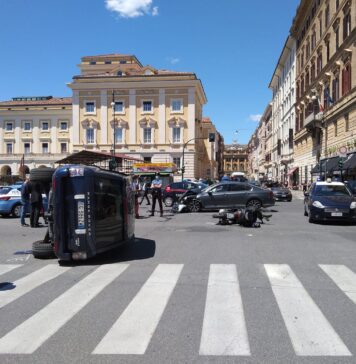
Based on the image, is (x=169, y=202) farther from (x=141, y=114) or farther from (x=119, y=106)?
(x=119, y=106)

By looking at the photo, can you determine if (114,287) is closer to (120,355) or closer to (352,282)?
(120,355)

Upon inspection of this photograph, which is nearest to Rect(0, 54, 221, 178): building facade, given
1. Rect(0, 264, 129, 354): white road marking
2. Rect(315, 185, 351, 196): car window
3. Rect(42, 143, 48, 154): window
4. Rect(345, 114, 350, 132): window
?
Rect(42, 143, 48, 154): window

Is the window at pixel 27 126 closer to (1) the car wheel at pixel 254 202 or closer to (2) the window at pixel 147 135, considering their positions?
(2) the window at pixel 147 135

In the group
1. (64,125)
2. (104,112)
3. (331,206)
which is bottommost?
(331,206)

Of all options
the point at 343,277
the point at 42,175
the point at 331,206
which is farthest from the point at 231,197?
the point at 343,277

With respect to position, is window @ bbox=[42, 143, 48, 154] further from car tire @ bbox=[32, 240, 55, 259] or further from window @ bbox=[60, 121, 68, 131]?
car tire @ bbox=[32, 240, 55, 259]

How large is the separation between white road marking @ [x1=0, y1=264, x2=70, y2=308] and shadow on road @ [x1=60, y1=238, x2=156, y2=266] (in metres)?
0.51

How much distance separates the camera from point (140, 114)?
220 feet

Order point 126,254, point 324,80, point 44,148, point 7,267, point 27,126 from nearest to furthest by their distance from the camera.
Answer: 1. point 7,267
2. point 126,254
3. point 324,80
4. point 44,148
5. point 27,126

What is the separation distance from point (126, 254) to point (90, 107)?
6051 centimetres

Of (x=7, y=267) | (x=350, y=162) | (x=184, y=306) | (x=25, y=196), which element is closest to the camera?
(x=184, y=306)

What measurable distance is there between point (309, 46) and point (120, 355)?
178 feet

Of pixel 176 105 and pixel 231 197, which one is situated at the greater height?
pixel 176 105

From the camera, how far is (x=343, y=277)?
736 centimetres
